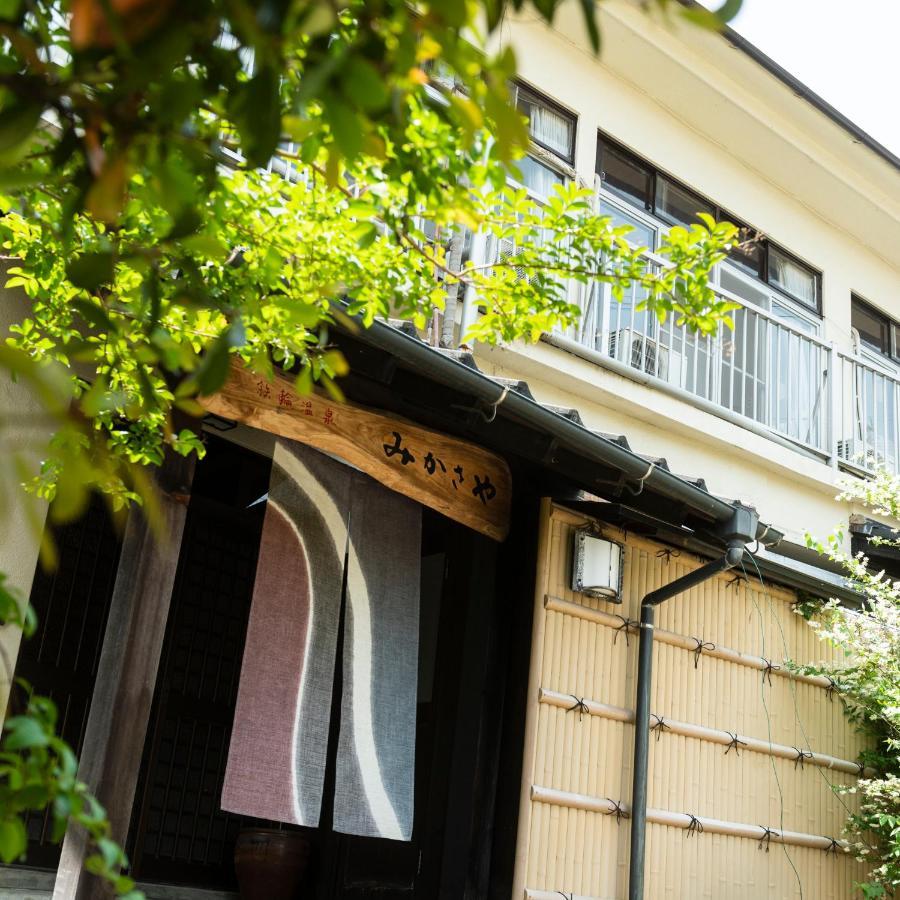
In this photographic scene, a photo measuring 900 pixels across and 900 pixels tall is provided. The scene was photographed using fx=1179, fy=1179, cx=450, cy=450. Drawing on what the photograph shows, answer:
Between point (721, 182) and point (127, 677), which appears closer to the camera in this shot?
point (127, 677)

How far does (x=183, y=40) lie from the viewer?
1353 millimetres

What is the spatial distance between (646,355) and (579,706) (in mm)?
3419

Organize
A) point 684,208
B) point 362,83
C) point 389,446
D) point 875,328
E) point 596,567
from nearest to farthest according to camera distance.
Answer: point 362,83
point 389,446
point 596,567
point 684,208
point 875,328

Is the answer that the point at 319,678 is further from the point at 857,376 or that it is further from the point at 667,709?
the point at 857,376

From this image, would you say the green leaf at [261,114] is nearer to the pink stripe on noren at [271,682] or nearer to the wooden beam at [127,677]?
the wooden beam at [127,677]

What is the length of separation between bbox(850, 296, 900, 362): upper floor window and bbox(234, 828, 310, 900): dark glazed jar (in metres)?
8.43

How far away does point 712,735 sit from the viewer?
7.50 metres

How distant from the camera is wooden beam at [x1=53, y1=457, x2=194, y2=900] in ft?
15.8

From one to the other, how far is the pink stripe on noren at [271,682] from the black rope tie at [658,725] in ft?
7.75

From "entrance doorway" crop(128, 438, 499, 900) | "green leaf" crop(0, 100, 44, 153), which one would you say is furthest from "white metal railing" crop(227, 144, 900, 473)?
"green leaf" crop(0, 100, 44, 153)

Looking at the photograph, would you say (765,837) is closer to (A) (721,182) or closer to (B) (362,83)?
(A) (721,182)

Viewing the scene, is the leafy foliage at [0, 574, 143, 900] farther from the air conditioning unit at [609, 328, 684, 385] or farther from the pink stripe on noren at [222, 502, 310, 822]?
the air conditioning unit at [609, 328, 684, 385]

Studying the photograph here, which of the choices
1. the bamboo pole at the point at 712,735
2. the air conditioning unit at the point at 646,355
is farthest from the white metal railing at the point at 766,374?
the bamboo pole at the point at 712,735

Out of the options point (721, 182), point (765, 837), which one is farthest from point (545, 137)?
point (765, 837)
